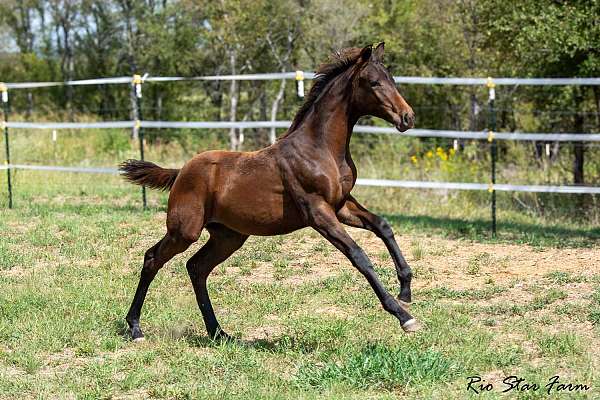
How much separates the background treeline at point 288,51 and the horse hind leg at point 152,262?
8.60m

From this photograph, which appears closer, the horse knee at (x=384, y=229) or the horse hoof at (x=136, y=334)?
the horse knee at (x=384, y=229)

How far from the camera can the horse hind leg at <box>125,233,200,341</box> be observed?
20.3 ft

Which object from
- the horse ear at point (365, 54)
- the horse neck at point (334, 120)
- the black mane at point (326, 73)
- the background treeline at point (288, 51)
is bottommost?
the horse neck at point (334, 120)

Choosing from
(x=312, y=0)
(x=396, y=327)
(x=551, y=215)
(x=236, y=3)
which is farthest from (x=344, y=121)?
(x=312, y=0)

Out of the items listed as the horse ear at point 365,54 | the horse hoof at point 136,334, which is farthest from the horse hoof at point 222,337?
the horse ear at point 365,54

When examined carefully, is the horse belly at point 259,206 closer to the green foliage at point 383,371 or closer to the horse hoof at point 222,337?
the horse hoof at point 222,337

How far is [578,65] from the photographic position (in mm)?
13539

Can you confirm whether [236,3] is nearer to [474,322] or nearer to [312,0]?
[312,0]

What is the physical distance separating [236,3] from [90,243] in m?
17.2

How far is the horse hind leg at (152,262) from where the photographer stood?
6.18 m

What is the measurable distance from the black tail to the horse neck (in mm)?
1292

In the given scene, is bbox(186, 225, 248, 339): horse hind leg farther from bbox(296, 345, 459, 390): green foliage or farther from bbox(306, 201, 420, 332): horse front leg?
bbox(296, 345, 459, 390): green foliage

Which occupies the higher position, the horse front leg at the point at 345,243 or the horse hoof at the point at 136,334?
the horse front leg at the point at 345,243

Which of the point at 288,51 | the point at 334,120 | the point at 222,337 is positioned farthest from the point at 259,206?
the point at 288,51
